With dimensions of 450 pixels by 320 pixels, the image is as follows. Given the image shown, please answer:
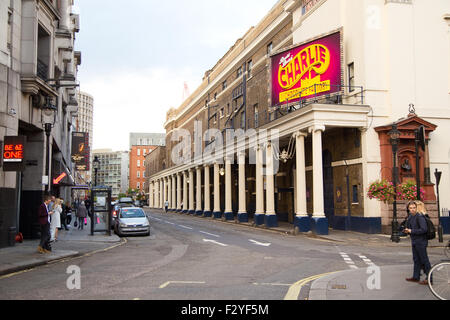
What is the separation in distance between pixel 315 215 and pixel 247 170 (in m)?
21.0

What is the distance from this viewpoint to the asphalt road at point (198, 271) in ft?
28.5

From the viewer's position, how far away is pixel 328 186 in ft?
90.7

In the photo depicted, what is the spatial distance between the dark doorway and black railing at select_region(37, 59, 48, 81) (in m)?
16.3

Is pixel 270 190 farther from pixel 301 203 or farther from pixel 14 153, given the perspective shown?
pixel 14 153

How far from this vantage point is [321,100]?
26953 mm

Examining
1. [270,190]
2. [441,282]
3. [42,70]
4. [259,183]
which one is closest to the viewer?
[441,282]

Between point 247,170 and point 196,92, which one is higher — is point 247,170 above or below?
below

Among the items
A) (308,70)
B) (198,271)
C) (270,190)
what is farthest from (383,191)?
(198,271)

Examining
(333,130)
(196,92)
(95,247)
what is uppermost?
(196,92)

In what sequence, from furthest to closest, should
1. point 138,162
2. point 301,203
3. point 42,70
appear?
Answer: point 138,162 → point 301,203 → point 42,70

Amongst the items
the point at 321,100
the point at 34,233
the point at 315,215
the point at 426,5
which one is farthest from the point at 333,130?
the point at 34,233

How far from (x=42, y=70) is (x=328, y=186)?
1702 cm
